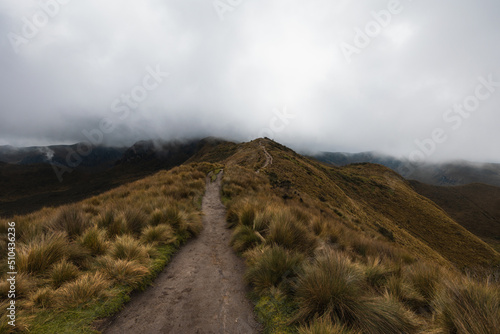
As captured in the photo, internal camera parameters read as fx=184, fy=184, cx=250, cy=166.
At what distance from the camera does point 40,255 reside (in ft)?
12.0

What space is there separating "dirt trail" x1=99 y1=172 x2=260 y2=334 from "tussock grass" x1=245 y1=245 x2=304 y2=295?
0.38 meters

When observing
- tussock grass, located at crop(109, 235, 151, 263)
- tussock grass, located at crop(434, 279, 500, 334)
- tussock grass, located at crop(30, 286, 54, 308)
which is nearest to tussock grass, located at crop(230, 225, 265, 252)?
tussock grass, located at crop(109, 235, 151, 263)

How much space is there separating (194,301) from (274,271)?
1.69 meters

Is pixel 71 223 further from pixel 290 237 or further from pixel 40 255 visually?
pixel 290 237

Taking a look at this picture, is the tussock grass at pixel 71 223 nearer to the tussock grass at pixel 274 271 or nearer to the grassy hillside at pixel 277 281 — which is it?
the grassy hillside at pixel 277 281

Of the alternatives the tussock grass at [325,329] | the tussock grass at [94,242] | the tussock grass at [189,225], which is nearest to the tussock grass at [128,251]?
the tussock grass at [94,242]

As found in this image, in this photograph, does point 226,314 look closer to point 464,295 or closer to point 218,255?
point 218,255

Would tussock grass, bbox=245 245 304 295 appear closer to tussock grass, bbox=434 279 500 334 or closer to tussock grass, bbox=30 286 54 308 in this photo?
tussock grass, bbox=434 279 500 334

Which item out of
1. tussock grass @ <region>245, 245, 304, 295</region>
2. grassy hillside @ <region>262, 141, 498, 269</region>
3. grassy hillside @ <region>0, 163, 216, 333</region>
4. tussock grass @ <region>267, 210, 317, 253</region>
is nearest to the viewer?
grassy hillside @ <region>0, 163, 216, 333</region>

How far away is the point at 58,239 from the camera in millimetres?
4148

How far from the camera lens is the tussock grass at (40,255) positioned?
3490mm

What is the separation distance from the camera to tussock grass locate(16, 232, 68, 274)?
3.49 m

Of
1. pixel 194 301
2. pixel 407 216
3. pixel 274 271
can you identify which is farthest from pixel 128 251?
pixel 407 216

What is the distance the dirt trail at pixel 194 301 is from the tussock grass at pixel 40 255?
191 cm
